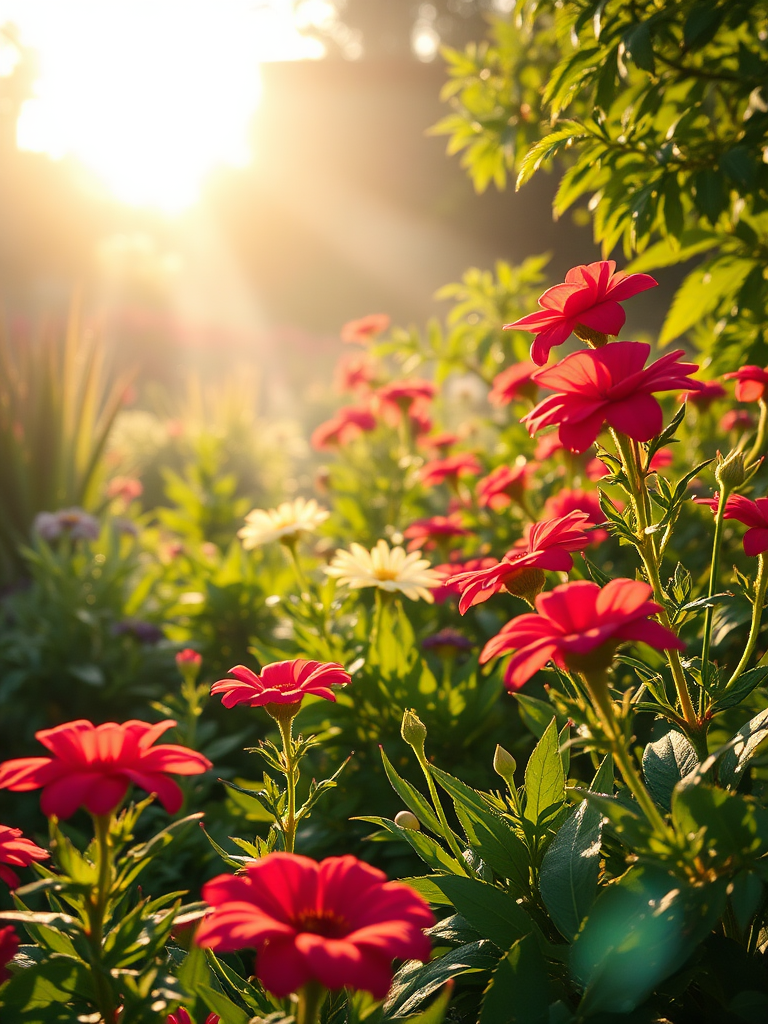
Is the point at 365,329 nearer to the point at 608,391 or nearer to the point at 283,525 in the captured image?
the point at 283,525

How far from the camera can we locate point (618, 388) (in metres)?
0.70

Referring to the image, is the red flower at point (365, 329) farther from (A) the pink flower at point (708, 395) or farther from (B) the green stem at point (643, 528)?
(B) the green stem at point (643, 528)

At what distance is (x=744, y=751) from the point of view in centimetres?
82

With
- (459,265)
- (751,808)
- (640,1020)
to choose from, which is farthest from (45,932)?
(459,265)

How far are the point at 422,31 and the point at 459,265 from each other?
1217 cm

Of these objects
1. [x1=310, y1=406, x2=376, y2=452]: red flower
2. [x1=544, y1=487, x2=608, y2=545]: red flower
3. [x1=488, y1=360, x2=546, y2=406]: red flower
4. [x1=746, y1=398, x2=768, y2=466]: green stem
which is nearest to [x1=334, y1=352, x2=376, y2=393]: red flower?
[x1=310, y1=406, x2=376, y2=452]: red flower

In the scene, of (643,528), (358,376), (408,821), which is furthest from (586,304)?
(358,376)

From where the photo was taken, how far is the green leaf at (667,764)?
2.80 feet

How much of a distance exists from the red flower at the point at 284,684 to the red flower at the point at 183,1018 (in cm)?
30

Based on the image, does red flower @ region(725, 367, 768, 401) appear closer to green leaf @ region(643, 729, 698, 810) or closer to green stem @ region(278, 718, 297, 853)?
green leaf @ region(643, 729, 698, 810)

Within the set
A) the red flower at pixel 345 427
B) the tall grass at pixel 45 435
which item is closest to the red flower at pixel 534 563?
the red flower at pixel 345 427

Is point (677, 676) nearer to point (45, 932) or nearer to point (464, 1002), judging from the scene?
point (464, 1002)

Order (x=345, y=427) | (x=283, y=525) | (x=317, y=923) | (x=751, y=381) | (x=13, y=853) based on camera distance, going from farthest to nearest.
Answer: (x=345, y=427) < (x=283, y=525) < (x=751, y=381) < (x=13, y=853) < (x=317, y=923)

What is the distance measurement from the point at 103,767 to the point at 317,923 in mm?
222
